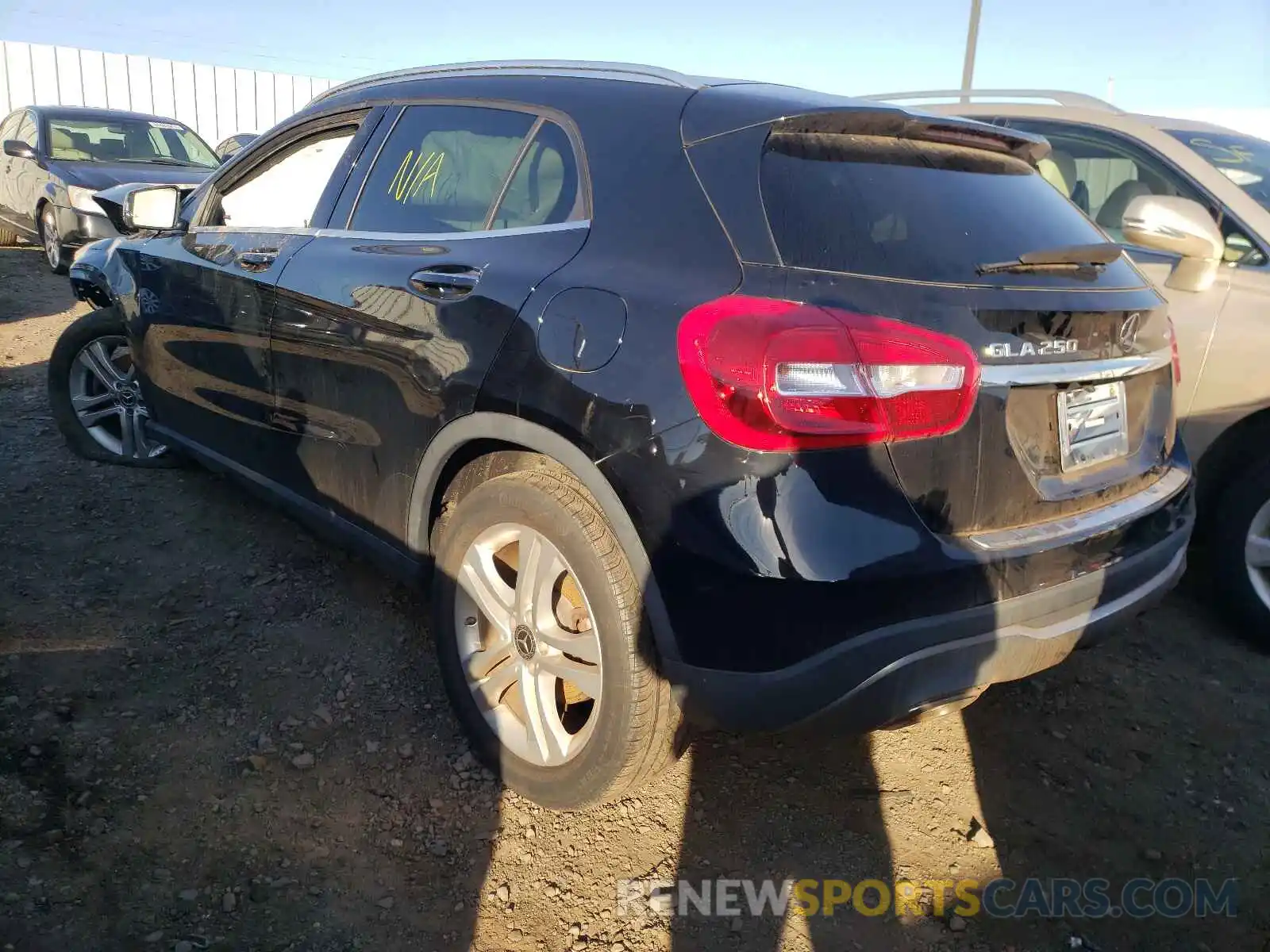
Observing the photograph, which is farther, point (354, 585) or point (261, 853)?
point (354, 585)

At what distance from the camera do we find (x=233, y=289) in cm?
332

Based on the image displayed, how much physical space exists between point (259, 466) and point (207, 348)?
1.71 feet

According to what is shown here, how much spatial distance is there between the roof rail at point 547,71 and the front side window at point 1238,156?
2.47 m

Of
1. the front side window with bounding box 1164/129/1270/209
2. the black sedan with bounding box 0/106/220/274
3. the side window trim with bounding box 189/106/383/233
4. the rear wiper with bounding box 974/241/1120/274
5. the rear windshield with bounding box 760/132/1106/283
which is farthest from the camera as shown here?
the black sedan with bounding box 0/106/220/274

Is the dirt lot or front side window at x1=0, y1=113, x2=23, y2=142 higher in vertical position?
front side window at x1=0, y1=113, x2=23, y2=142

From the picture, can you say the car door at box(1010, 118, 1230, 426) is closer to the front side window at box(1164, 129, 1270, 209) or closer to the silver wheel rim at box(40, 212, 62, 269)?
the front side window at box(1164, 129, 1270, 209)

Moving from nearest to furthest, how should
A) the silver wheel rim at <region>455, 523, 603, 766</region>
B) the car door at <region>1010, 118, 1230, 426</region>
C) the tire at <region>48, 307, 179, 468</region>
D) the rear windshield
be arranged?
the rear windshield < the silver wheel rim at <region>455, 523, 603, 766</region> < the car door at <region>1010, 118, 1230, 426</region> < the tire at <region>48, 307, 179, 468</region>

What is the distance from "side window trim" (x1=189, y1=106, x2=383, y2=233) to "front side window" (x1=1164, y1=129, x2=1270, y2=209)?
3195mm

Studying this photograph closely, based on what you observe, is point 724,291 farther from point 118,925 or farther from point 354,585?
point 354,585

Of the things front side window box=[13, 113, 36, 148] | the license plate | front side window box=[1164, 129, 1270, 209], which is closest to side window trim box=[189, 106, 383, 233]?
the license plate

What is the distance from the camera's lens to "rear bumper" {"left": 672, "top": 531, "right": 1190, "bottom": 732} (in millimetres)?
1860

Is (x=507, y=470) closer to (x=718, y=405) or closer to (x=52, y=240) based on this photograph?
(x=718, y=405)

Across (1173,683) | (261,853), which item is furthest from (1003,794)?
(261,853)

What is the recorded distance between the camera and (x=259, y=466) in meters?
3.42
